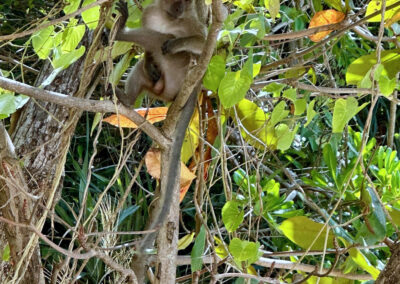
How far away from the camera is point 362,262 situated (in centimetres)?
146

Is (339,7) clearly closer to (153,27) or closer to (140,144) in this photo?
(153,27)

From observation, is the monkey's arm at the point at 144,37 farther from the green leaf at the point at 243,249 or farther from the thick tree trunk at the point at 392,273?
the thick tree trunk at the point at 392,273

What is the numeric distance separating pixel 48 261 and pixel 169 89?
5.72 feet

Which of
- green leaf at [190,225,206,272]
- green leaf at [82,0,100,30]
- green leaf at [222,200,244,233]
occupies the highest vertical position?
green leaf at [82,0,100,30]

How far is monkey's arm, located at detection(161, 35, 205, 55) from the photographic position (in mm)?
1779

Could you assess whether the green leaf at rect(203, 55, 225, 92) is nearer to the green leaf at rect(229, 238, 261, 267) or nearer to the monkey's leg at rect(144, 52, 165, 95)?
the green leaf at rect(229, 238, 261, 267)

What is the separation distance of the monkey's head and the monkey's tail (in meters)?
0.62

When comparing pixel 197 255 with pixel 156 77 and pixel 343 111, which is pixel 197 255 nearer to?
pixel 343 111

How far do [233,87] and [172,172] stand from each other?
10.2 inches

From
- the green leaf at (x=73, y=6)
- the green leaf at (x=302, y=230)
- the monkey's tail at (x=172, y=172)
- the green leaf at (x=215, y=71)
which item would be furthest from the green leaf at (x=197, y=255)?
the green leaf at (x=73, y=6)

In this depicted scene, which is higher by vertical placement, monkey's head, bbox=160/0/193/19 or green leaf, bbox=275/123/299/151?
monkey's head, bbox=160/0/193/19

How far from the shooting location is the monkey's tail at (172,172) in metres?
1.31

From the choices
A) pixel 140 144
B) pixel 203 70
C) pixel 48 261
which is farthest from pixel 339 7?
pixel 48 261

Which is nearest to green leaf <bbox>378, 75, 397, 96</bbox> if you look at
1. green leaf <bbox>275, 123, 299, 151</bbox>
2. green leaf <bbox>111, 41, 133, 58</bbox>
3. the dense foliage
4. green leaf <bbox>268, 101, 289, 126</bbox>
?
the dense foliage
